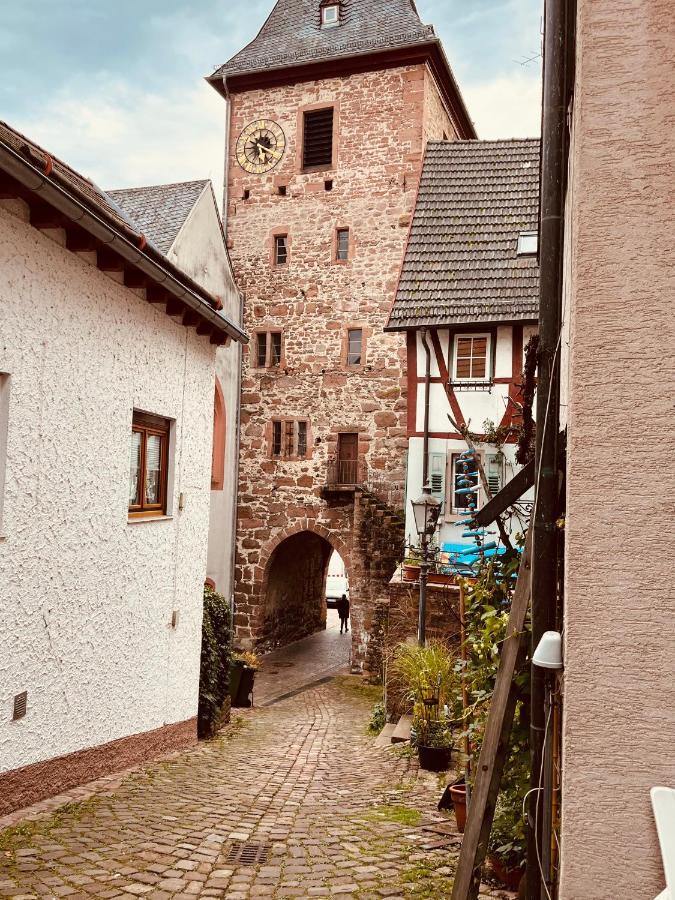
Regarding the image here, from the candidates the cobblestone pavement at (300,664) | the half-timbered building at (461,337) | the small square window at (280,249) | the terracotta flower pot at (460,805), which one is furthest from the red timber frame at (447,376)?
the terracotta flower pot at (460,805)

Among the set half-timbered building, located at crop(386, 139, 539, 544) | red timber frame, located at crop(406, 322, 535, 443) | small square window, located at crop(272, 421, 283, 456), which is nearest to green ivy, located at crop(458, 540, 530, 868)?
half-timbered building, located at crop(386, 139, 539, 544)

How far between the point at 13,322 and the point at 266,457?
13980mm

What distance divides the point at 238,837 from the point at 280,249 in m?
16.2

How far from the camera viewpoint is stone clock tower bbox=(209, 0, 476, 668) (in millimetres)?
17938

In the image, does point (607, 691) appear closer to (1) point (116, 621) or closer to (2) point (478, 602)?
(2) point (478, 602)

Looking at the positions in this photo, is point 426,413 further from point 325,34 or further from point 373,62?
point 325,34

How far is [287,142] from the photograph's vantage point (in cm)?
1917

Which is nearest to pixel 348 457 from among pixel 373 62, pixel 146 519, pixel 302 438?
pixel 302 438

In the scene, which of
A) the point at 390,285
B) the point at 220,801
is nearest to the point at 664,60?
the point at 220,801

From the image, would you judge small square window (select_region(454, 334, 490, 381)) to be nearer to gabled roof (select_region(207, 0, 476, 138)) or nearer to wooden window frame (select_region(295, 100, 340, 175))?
wooden window frame (select_region(295, 100, 340, 175))

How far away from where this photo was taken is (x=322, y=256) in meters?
18.7

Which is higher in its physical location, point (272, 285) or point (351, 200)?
point (351, 200)

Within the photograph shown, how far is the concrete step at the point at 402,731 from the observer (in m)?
8.93

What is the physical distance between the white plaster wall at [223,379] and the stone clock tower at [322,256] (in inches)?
13.8
